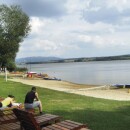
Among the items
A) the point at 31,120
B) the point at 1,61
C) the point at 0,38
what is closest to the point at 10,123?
the point at 31,120

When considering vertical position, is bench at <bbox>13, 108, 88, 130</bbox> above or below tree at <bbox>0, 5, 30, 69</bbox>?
below

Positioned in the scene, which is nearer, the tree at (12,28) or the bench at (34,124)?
the bench at (34,124)

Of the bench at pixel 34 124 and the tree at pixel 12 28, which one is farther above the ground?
the tree at pixel 12 28

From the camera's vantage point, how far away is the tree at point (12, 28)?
43406 millimetres

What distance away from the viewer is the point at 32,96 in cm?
1348

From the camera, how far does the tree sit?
43406 mm

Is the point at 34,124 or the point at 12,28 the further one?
the point at 12,28

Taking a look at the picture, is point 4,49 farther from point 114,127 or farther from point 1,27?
point 114,127

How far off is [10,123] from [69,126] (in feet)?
7.91

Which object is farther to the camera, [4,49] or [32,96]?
[4,49]

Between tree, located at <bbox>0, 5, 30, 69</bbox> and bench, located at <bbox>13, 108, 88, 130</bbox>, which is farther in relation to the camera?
tree, located at <bbox>0, 5, 30, 69</bbox>

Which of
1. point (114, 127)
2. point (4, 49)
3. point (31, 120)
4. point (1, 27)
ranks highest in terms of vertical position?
point (1, 27)

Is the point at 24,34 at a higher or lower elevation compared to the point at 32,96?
higher

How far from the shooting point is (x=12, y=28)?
43375mm
